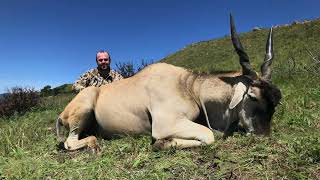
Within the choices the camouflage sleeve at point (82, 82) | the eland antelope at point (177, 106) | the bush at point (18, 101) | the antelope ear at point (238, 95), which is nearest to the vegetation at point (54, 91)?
the bush at point (18, 101)

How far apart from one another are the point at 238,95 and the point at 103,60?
14.4ft

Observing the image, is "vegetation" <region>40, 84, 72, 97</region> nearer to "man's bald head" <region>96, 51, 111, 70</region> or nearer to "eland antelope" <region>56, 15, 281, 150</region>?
"man's bald head" <region>96, 51, 111, 70</region>

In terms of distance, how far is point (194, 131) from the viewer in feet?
23.8

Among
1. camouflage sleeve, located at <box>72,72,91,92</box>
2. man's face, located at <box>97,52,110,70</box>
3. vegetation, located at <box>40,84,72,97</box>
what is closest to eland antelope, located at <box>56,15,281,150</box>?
man's face, located at <box>97,52,110,70</box>

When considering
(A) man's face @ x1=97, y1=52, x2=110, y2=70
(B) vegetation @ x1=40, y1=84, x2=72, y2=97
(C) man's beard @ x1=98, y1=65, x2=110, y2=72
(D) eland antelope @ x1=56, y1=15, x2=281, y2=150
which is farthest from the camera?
(B) vegetation @ x1=40, y1=84, x2=72, y2=97

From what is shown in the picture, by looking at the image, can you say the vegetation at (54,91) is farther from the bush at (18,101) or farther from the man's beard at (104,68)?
the man's beard at (104,68)

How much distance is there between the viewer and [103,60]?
11094 millimetres

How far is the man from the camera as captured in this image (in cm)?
1111

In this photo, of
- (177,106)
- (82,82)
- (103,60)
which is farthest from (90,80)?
(177,106)

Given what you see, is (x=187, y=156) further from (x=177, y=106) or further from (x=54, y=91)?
(x=54, y=91)

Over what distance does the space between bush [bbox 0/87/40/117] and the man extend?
770 centimetres

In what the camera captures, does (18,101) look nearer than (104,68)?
No

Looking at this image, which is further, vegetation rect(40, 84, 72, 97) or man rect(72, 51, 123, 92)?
vegetation rect(40, 84, 72, 97)

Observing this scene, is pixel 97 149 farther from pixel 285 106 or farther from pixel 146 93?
pixel 285 106
